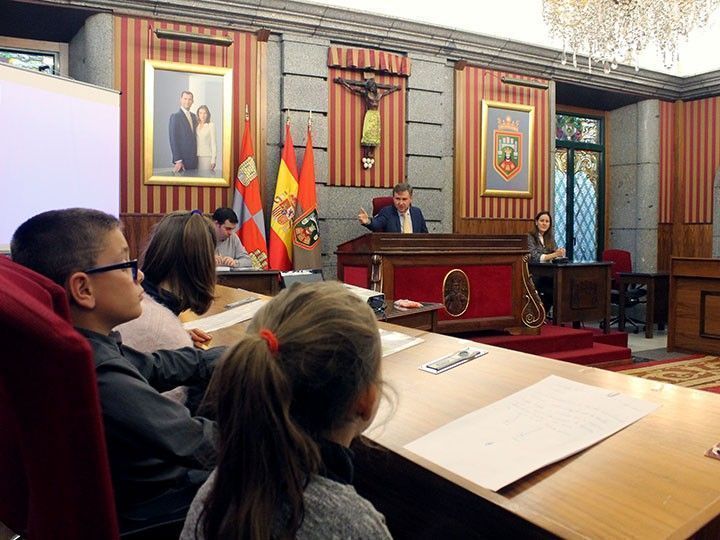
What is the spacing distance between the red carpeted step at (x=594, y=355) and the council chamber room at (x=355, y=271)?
0.03 m

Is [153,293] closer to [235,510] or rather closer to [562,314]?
[235,510]

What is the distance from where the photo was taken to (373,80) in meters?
6.90

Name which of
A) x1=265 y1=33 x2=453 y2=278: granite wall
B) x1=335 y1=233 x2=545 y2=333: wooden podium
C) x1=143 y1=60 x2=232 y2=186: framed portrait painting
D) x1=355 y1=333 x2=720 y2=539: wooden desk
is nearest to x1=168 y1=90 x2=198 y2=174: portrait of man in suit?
x1=143 y1=60 x2=232 y2=186: framed portrait painting

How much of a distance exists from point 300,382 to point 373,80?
6399 mm

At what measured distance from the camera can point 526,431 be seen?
121 cm

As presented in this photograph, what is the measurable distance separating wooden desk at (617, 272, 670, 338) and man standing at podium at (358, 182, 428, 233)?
303 cm

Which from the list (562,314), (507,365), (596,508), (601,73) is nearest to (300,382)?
(596,508)

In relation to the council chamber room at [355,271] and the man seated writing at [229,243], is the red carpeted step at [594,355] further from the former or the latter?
the man seated writing at [229,243]

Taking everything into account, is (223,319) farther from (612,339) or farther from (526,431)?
(612,339)

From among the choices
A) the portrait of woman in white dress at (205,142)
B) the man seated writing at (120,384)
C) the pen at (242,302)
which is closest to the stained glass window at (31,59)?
the portrait of woman in white dress at (205,142)

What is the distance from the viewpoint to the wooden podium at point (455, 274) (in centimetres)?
457

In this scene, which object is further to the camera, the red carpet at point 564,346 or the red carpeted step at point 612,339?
the red carpeted step at point 612,339

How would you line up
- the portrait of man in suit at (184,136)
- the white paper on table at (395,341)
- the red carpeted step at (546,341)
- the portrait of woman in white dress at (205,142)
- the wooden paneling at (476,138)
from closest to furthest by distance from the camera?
the white paper on table at (395,341) < the red carpeted step at (546,341) < the portrait of man in suit at (184,136) < the portrait of woman in white dress at (205,142) < the wooden paneling at (476,138)

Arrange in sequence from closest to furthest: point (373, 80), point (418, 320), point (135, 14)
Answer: point (418, 320) → point (135, 14) → point (373, 80)
